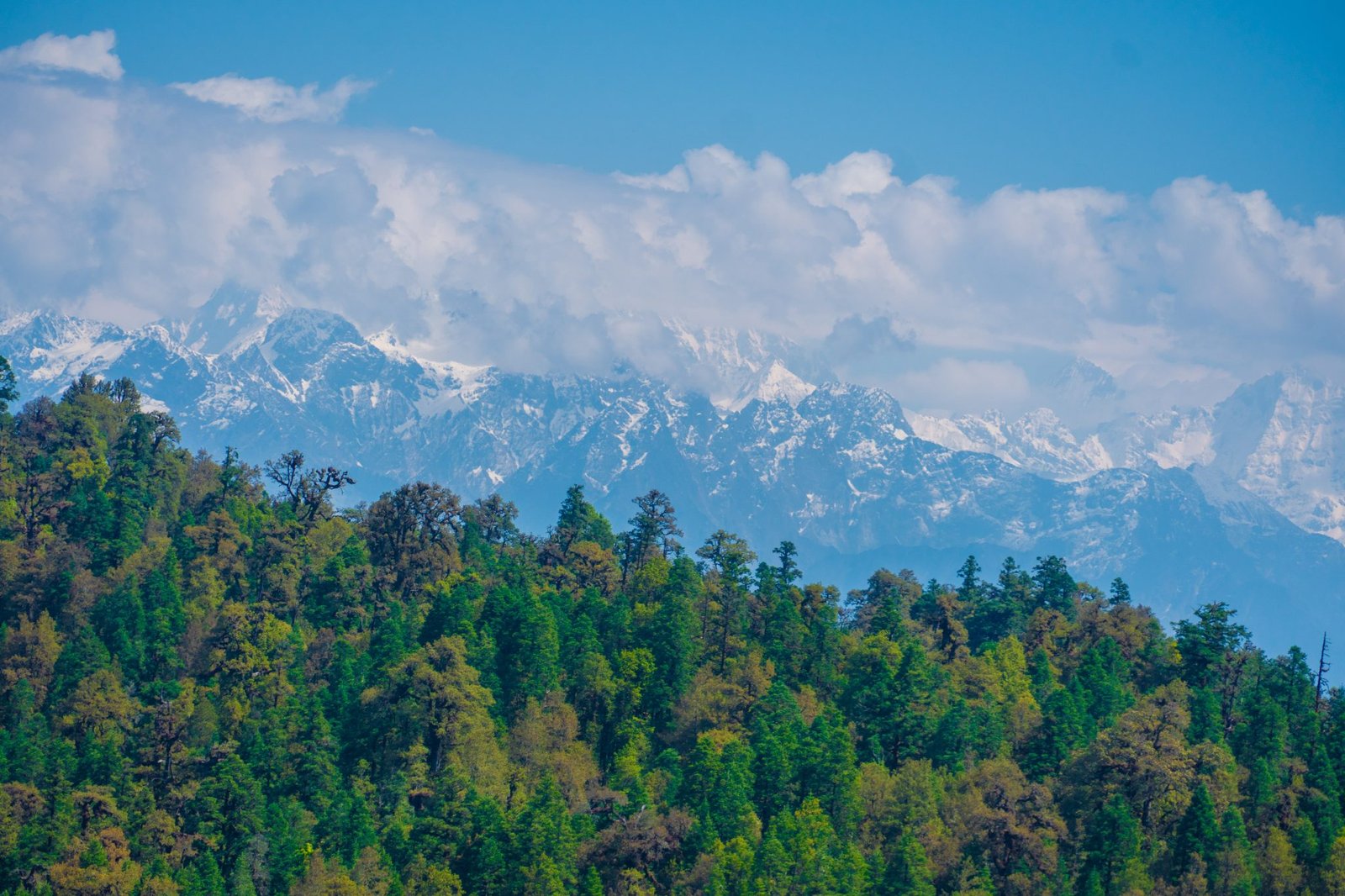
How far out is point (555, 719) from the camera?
116688 mm

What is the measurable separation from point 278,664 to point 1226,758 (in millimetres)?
67254

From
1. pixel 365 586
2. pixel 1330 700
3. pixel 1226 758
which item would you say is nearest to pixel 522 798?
pixel 365 586

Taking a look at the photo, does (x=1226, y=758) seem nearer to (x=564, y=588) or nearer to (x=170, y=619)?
(x=564, y=588)

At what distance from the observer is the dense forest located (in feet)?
323

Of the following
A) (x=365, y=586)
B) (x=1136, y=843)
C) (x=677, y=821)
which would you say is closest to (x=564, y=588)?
(x=365, y=586)

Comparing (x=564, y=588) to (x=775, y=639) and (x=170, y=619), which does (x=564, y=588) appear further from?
(x=170, y=619)

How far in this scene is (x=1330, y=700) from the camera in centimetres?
13600

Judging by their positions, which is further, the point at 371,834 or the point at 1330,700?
the point at 1330,700

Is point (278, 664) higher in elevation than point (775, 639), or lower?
lower

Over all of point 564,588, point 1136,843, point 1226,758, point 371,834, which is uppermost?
point 564,588

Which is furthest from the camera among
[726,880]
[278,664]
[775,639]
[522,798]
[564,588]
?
[564,588]

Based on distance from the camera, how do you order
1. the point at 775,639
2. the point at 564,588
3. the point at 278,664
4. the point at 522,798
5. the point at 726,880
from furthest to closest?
the point at 564,588
the point at 775,639
the point at 278,664
the point at 522,798
the point at 726,880

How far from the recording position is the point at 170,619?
122812 mm

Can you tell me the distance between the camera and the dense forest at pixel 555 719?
9838cm
